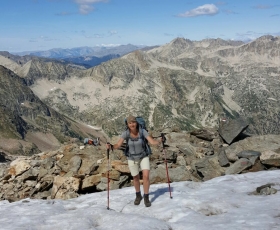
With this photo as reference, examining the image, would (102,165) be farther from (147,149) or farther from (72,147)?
(147,149)

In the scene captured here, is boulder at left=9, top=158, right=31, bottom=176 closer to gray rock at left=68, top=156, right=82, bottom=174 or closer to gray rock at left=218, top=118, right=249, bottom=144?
gray rock at left=68, top=156, right=82, bottom=174

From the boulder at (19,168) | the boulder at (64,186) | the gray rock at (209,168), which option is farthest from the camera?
the boulder at (19,168)

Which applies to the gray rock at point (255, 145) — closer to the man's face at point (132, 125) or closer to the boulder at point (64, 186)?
the boulder at point (64, 186)

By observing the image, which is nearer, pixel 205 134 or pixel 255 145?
pixel 255 145

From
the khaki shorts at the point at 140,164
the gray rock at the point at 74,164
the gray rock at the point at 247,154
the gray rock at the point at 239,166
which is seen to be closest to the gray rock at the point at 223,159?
the gray rock at the point at 247,154

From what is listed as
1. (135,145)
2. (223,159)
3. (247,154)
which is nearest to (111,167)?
(135,145)

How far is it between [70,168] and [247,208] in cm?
1456

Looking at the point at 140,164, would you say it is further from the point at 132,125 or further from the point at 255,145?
the point at 255,145

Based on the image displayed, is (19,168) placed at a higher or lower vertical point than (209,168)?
lower

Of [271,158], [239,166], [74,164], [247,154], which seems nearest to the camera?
[239,166]

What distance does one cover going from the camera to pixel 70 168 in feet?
80.0

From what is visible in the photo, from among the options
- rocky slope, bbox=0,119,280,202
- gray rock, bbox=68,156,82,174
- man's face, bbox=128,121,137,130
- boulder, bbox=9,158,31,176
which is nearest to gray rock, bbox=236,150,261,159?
rocky slope, bbox=0,119,280,202

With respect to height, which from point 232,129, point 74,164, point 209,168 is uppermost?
point 232,129

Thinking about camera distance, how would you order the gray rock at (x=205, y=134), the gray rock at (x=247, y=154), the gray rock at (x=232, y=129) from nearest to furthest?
1. the gray rock at (x=247, y=154)
2. the gray rock at (x=232, y=129)
3. the gray rock at (x=205, y=134)
